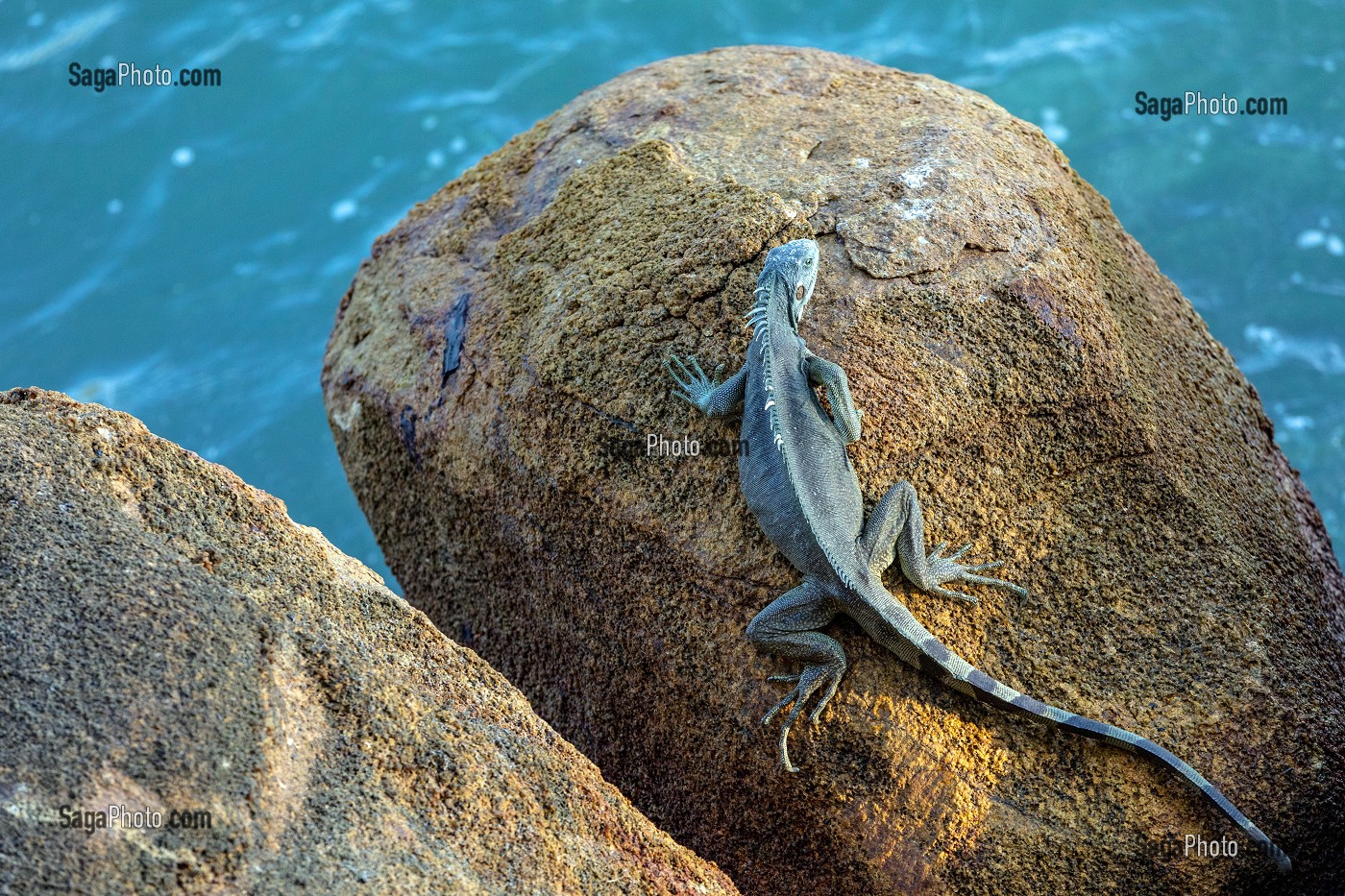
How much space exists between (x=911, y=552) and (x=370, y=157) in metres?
9.83

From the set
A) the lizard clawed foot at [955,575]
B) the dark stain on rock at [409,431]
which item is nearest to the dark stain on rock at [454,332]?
the dark stain on rock at [409,431]

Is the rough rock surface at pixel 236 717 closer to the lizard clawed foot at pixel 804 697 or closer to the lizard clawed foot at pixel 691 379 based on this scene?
the lizard clawed foot at pixel 804 697

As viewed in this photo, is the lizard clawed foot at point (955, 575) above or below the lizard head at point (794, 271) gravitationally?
below

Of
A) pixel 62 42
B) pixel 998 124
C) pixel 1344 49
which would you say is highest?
pixel 1344 49

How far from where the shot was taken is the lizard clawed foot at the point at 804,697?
14.8ft

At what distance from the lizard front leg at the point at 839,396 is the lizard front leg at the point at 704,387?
0.34 meters

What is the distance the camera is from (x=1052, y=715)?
14.5 ft

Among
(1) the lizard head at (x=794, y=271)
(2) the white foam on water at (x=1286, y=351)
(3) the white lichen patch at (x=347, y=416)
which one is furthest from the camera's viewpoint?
(2) the white foam on water at (x=1286, y=351)

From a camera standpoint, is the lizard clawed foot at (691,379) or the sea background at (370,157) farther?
the sea background at (370,157)

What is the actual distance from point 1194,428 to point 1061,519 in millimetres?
954

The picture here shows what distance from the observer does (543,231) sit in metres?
5.96

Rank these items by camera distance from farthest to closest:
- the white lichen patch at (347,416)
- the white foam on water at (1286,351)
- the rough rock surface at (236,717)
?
the white foam on water at (1286,351) → the white lichen patch at (347,416) → the rough rock surface at (236,717)

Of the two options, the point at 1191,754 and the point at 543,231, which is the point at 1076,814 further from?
the point at 543,231

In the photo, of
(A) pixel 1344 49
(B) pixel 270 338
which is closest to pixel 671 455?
(B) pixel 270 338
